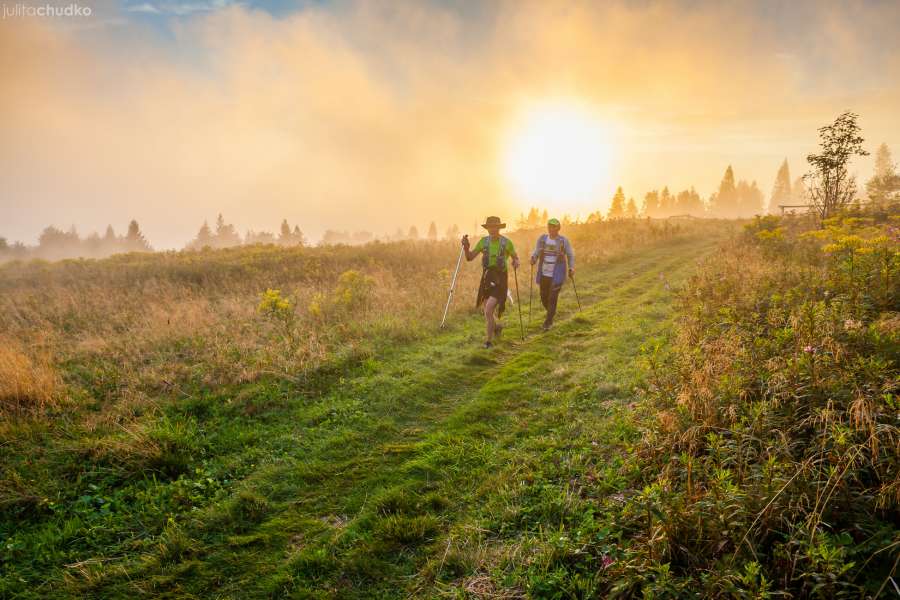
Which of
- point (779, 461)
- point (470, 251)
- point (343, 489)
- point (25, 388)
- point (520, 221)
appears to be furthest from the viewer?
point (520, 221)

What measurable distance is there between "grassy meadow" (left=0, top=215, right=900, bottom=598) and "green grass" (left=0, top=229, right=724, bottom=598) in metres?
0.03

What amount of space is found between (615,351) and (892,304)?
405 cm

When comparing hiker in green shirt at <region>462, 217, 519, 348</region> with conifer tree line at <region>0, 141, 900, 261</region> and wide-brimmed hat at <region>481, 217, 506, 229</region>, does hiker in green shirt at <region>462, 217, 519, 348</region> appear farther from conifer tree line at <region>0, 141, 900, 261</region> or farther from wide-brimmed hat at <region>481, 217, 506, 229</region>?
conifer tree line at <region>0, 141, 900, 261</region>

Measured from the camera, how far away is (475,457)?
539cm

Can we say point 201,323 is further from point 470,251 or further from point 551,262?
point 551,262

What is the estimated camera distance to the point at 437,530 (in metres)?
4.18

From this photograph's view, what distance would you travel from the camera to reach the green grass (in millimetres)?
3693

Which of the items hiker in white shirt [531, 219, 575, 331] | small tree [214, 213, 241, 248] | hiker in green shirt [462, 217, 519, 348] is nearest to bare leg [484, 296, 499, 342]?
hiker in green shirt [462, 217, 519, 348]

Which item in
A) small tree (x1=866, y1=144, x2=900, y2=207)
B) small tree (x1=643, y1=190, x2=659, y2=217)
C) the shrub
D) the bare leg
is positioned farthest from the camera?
small tree (x1=643, y1=190, x2=659, y2=217)

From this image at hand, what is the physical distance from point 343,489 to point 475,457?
1.71 metres

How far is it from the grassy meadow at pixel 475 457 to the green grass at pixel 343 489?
0.03 meters

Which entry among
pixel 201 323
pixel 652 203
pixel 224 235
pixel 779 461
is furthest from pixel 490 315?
pixel 652 203

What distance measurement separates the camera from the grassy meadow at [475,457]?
10.1ft

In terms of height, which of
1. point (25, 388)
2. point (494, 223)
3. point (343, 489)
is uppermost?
point (494, 223)
